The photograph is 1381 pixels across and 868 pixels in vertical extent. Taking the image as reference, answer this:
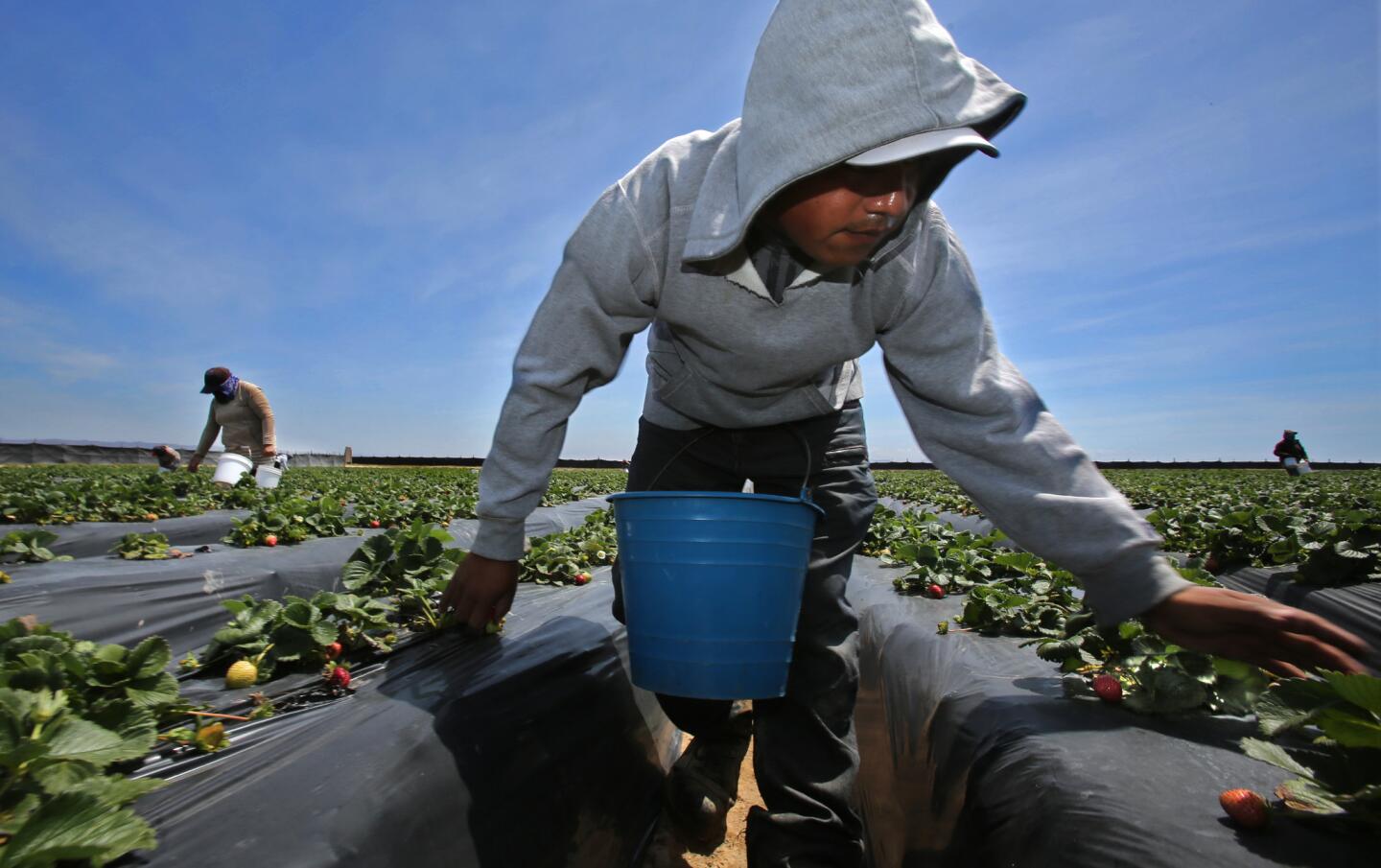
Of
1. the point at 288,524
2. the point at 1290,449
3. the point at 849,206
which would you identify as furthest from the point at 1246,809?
the point at 1290,449

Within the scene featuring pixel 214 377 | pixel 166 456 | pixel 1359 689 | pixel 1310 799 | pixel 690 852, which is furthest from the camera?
pixel 166 456

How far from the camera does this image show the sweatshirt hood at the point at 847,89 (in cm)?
138

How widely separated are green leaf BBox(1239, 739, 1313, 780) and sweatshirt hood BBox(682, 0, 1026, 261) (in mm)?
1273

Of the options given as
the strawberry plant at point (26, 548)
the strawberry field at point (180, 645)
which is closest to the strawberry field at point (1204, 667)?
the strawberry field at point (180, 645)

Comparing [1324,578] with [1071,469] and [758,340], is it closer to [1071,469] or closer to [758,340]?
[1071,469]

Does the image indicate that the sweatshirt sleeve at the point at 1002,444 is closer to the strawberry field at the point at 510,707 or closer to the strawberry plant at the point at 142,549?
the strawberry field at the point at 510,707

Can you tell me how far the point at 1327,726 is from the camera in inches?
46.1

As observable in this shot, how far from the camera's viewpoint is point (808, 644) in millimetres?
2203

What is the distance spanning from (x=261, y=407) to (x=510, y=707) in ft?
25.2

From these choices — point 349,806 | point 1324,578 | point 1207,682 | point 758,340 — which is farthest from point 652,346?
point 1324,578

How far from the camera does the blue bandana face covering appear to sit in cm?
794

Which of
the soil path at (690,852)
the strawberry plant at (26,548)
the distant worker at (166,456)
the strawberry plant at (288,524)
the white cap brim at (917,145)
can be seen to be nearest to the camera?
the white cap brim at (917,145)

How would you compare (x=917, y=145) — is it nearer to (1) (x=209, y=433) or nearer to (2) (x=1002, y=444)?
(2) (x=1002, y=444)

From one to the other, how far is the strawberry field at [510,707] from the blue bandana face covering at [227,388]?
13.6 ft
